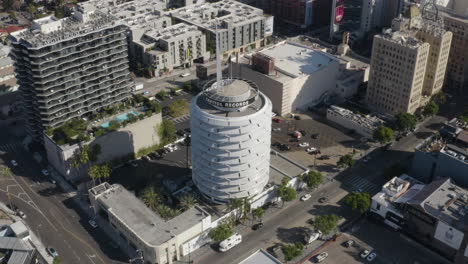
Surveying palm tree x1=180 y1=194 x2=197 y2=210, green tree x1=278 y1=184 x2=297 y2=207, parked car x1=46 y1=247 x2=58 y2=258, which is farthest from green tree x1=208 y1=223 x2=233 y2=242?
parked car x1=46 y1=247 x2=58 y2=258

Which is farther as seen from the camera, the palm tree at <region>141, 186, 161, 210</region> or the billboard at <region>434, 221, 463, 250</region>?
the palm tree at <region>141, 186, 161, 210</region>

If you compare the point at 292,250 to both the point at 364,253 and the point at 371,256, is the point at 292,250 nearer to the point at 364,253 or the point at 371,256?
the point at 364,253

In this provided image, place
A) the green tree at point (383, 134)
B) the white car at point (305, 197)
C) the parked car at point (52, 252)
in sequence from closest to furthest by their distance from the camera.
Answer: the parked car at point (52, 252)
the white car at point (305, 197)
the green tree at point (383, 134)

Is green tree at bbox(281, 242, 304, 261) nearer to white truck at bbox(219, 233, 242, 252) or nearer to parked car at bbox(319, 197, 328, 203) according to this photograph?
white truck at bbox(219, 233, 242, 252)

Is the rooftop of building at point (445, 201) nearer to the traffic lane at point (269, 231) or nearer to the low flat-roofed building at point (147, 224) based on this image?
the traffic lane at point (269, 231)

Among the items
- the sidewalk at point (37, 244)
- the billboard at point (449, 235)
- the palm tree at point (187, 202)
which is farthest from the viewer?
the palm tree at point (187, 202)

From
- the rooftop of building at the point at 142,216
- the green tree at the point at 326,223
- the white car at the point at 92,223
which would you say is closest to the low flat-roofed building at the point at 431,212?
the green tree at the point at 326,223

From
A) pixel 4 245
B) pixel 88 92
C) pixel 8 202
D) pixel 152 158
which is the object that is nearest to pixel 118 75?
pixel 88 92
